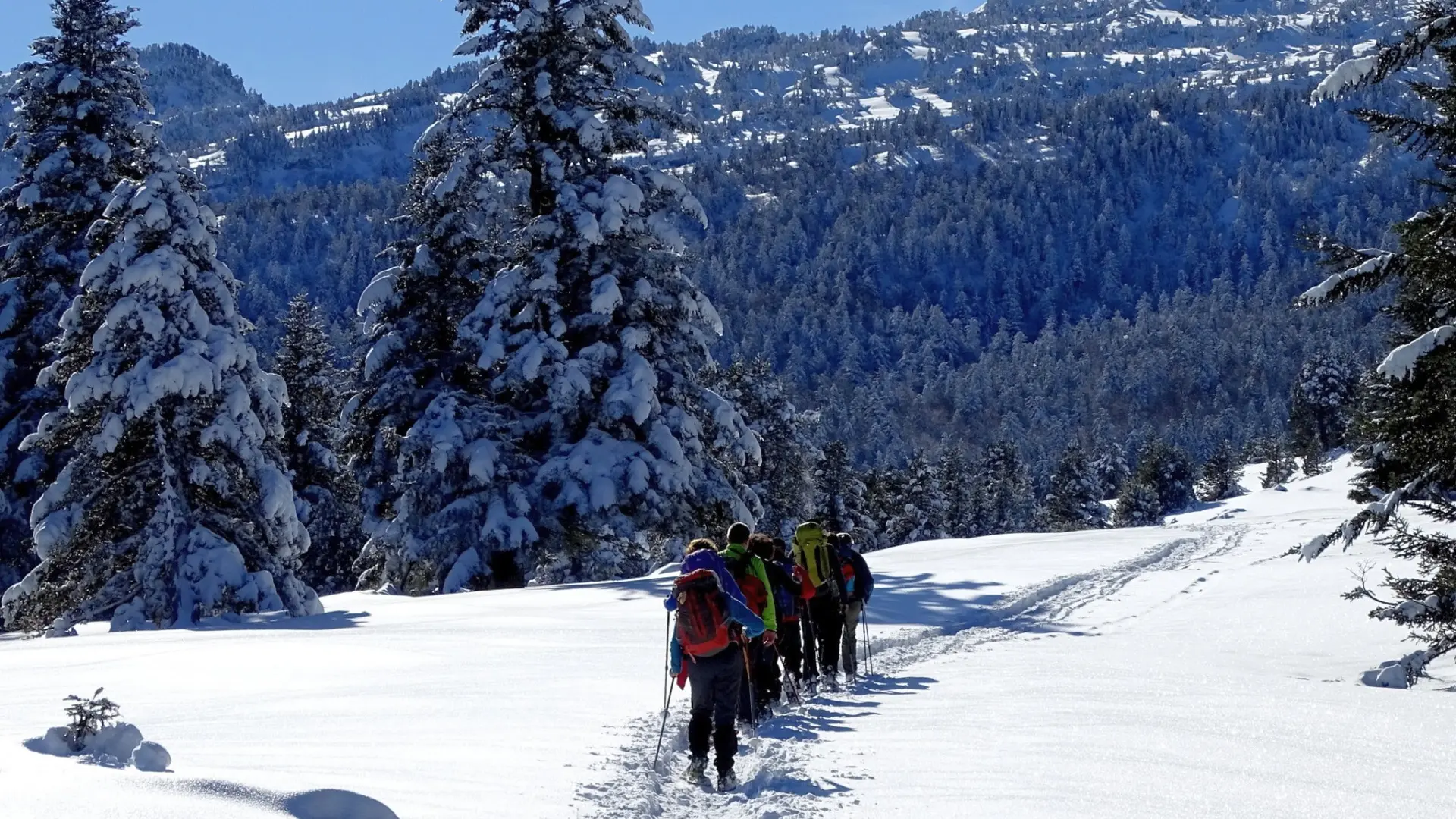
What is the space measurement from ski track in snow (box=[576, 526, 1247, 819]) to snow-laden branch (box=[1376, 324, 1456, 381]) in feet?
17.7

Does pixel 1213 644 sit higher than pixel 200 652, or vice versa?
pixel 200 652

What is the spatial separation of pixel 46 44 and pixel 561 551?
42.7 ft

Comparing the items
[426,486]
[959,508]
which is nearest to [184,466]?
[426,486]

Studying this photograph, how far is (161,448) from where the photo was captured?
719 inches

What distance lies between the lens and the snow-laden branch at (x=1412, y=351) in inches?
428

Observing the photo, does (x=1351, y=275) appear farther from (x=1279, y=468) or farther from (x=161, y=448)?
(x=1279, y=468)

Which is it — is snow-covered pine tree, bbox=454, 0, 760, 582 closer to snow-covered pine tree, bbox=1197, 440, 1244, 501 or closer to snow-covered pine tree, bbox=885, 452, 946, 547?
snow-covered pine tree, bbox=885, 452, 946, 547

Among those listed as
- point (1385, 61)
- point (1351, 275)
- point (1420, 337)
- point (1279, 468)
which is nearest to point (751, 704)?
point (1420, 337)

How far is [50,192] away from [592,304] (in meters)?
10.3

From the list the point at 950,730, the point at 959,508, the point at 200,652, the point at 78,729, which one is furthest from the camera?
the point at 959,508

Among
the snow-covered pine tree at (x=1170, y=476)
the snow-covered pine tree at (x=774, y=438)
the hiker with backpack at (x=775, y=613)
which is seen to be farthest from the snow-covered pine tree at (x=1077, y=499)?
the hiker with backpack at (x=775, y=613)

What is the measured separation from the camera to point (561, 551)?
73.5 ft

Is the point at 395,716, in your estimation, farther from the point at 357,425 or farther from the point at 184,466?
the point at 357,425

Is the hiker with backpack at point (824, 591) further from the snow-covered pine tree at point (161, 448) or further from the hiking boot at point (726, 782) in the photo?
the snow-covered pine tree at point (161, 448)
